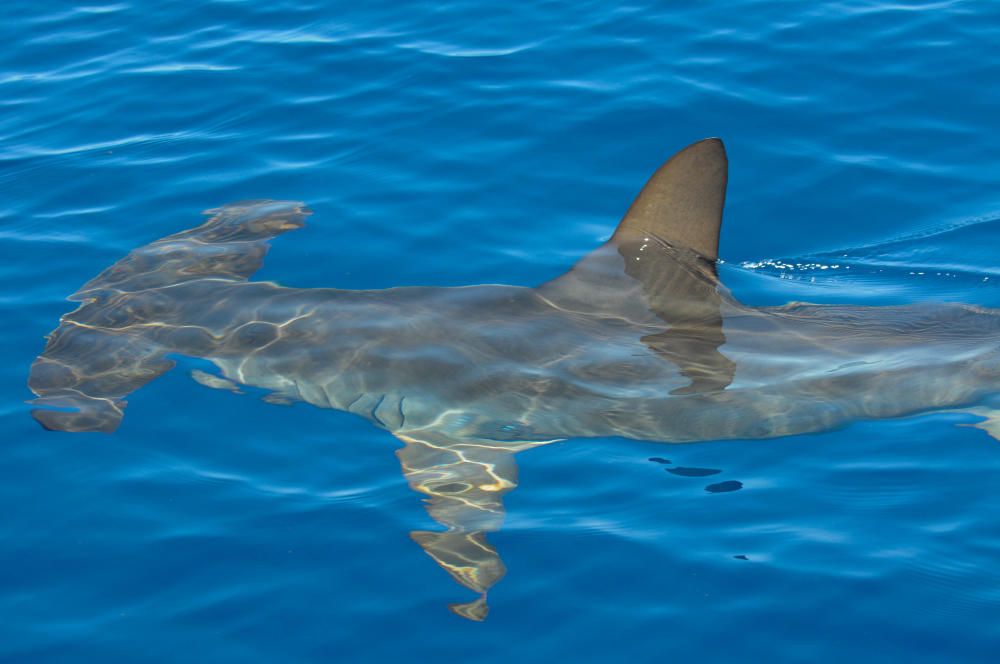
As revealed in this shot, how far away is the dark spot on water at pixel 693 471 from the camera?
717 centimetres

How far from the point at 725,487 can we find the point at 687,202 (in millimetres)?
1990

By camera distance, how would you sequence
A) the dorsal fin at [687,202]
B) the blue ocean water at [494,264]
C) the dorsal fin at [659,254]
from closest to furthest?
the blue ocean water at [494,264], the dorsal fin at [687,202], the dorsal fin at [659,254]

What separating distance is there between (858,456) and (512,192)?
4199 mm

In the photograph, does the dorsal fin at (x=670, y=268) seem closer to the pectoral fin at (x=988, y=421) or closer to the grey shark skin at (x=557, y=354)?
the grey shark skin at (x=557, y=354)

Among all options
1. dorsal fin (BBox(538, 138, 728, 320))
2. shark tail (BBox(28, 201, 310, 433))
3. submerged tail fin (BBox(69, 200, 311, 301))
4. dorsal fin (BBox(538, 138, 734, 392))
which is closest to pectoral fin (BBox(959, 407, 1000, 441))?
dorsal fin (BBox(538, 138, 734, 392))

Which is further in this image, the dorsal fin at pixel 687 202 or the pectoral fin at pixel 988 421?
the dorsal fin at pixel 687 202

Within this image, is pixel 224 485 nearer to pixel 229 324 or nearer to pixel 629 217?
pixel 229 324

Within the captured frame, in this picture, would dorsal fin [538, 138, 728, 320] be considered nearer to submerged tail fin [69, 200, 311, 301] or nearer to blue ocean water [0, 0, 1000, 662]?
blue ocean water [0, 0, 1000, 662]

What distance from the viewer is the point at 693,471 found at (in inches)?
284

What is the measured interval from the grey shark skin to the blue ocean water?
18cm

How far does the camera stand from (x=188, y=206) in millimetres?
10281

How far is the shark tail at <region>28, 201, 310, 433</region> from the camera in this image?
783cm

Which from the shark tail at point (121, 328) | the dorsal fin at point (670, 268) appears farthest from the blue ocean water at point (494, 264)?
the dorsal fin at point (670, 268)

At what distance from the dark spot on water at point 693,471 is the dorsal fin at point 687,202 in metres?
1.57
